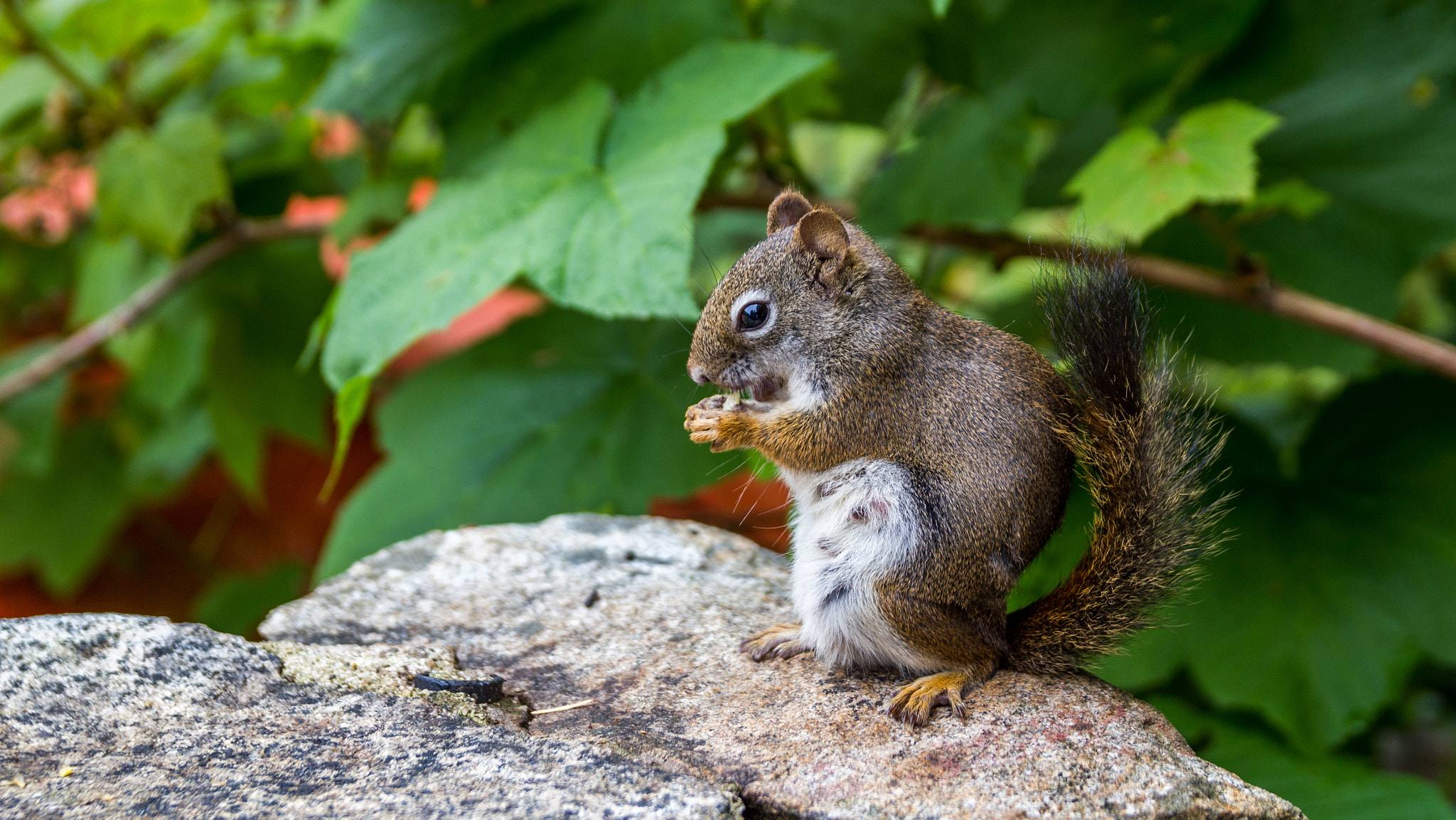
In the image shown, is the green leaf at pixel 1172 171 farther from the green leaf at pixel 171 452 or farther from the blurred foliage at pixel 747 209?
the green leaf at pixel 171 452

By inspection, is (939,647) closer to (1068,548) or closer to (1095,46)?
(1068,548)

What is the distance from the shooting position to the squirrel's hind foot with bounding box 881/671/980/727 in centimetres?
134

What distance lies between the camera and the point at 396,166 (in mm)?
2717

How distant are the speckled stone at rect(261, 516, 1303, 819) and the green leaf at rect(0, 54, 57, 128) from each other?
5.38ft

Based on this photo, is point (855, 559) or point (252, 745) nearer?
point (252, 745)

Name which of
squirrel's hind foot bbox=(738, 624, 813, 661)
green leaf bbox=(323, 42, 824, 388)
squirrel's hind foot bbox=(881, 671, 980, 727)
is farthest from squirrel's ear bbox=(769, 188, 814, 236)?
squirrel's hind foot bbox=(881, 671, 980, 727)

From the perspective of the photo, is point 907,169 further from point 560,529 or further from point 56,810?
point 56,810

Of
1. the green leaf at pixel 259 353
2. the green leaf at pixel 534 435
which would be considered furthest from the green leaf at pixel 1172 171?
the green leaf at pixel 259 353

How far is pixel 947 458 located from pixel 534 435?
1125mm

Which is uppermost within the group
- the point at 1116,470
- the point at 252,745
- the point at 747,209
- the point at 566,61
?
the point at 566,61

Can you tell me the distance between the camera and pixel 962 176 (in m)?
2.23

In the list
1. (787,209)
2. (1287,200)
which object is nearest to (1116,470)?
(787,209)

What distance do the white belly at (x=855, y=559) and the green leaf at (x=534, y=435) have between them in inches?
27.2

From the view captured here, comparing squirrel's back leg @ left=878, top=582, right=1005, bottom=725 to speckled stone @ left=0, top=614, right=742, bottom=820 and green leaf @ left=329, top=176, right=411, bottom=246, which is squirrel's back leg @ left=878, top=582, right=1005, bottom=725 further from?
green leaf @ left=329, top=176, right=411, bottom=246
